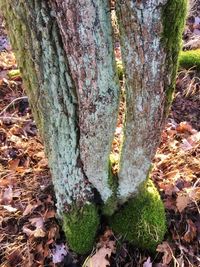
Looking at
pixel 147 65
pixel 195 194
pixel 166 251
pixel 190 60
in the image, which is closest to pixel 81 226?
pixel 166 251

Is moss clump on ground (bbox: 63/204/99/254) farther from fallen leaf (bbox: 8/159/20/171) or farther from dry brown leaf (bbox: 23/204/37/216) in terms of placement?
fallen leaf (bbox: 8/159/20/171)

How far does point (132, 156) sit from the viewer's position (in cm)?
256

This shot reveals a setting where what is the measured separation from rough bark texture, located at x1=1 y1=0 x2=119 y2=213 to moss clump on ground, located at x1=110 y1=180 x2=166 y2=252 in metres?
0.30

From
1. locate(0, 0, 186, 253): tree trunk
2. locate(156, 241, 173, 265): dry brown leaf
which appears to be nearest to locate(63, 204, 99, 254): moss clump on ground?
locate(0, 0, 186, 253): tree trunk

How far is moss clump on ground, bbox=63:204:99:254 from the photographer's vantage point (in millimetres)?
2943

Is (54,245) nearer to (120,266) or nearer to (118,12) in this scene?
(120,266)

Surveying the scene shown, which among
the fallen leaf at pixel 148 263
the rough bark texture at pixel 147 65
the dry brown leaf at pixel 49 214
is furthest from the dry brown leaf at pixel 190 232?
the dry brown leaf at pixel 49 214

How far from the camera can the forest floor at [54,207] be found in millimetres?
3020

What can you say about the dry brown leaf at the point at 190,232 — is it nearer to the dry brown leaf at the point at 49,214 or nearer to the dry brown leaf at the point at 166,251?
the dry brown leaf at the point at 166,251

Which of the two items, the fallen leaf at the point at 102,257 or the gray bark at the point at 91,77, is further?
the fallen leaf at the point at 102,257

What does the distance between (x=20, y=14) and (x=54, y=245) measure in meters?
1.84

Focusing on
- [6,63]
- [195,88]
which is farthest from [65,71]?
[6,63]

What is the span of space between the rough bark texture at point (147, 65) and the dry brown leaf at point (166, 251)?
815 millimetres

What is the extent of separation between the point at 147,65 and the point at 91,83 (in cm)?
33
